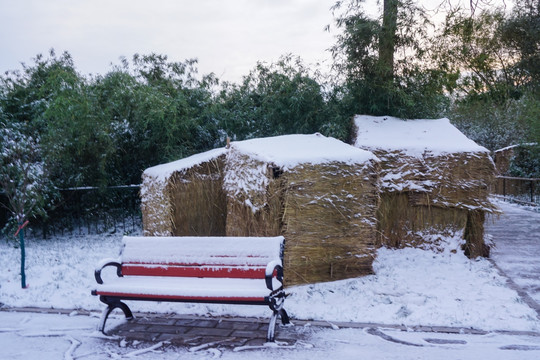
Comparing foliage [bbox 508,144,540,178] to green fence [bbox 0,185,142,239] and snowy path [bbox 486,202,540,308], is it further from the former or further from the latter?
green fence [bbox 0,185,142,239]

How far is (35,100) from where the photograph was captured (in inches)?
464

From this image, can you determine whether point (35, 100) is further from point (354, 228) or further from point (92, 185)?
point (354, 228)

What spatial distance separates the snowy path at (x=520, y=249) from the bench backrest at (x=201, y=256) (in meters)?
3.50

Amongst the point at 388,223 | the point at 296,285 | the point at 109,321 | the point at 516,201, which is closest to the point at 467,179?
the point at 388,223

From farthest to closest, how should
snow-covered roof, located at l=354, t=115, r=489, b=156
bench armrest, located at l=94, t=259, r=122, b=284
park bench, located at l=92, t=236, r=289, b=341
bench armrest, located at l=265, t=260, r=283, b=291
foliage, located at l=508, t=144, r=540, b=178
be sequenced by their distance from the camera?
foliage, located at l=508, t=144, r=540, b=178, snow-covered roof, located at l=354, t=115, r=489, b=156, bench armrest, located at l=94, t=259, r=122, b=284, park bench, located at l=92, t=236, r=289, b=341, bench armrest, located at l=265, t=260, r=283, b=291

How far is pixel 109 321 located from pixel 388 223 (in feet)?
16.4

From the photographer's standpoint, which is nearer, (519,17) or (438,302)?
(438,302)

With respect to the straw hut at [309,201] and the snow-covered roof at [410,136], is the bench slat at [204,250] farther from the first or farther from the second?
the snow-covered roof at [410,136]

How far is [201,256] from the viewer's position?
5.29 metres

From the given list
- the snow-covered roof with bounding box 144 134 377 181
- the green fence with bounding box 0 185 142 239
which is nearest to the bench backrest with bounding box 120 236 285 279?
the snow-covered roof with bounding box 144 134 377 181

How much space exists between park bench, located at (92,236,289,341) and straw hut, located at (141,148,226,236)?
2921 millimetres

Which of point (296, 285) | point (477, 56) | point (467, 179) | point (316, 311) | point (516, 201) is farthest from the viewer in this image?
point (516, 201)

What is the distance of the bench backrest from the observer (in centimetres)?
512

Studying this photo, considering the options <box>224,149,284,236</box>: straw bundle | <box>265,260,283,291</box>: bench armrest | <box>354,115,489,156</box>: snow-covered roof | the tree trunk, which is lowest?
<box>265,260,283,291</box>: bench armrest
